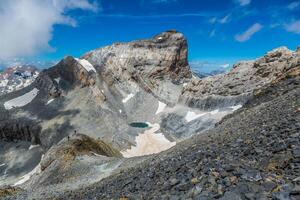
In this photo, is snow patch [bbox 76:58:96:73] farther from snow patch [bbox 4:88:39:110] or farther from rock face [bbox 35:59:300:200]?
rock face [bbox 35:59:300:200]

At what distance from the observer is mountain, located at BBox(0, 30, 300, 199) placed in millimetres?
14404

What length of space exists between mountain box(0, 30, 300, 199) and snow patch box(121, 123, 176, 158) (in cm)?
32

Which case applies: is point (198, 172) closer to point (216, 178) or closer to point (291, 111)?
point (216, 178)

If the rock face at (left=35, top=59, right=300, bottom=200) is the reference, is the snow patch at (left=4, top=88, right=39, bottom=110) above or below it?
above

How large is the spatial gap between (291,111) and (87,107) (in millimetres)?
126677

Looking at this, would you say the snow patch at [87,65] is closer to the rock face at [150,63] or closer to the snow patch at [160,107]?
the rock face at [150,63]

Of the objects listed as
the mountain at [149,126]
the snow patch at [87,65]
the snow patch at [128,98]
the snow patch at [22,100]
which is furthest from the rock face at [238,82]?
the snow patch at [22,100]

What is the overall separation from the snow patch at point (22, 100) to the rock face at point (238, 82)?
63.0 metres

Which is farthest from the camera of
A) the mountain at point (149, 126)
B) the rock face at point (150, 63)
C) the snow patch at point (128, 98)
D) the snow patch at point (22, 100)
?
the rock face at point (150, 63)

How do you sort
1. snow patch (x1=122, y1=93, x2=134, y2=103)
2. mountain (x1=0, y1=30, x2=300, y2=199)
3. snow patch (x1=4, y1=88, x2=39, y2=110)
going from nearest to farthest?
mountain (x1=0, y1=30, x2=300, y2=199)
snow patch (x1=4, y1=88, x2=39, y2=110)
snow patch (x1=122, y1=93, x2=134, y2=103)

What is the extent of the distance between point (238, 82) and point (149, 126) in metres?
38.8

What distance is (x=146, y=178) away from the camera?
18.8 meters

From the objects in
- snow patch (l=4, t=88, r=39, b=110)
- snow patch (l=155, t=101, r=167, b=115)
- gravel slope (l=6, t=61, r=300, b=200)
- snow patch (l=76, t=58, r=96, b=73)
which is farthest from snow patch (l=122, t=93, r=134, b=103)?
gravel slope (l=6, t=61, r=300, b=200)

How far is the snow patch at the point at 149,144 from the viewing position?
117031 millimetres
